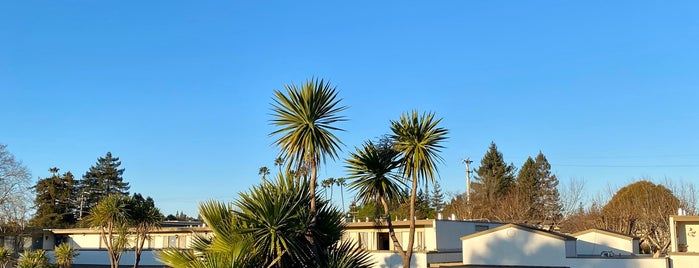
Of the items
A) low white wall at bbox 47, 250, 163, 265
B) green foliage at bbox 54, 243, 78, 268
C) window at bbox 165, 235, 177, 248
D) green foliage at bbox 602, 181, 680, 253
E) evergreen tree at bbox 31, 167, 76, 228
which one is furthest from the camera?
evergreen tree at bbox 31, 167, 76, 228

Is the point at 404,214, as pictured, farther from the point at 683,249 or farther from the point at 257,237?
the point at 257,237

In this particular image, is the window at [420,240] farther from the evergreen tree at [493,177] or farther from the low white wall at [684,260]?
the evergreen tree at [493,177]

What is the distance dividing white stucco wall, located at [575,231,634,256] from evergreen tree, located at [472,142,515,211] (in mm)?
39970

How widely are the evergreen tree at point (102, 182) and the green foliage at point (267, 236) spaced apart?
280ft

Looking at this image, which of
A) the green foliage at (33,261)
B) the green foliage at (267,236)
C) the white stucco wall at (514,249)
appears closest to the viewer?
the green foliage at (267,236)

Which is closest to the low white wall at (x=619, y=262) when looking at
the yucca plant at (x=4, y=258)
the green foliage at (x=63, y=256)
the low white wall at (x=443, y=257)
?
the low white wall at (x=443, y=257)

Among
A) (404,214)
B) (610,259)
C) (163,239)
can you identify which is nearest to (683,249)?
(610,259)

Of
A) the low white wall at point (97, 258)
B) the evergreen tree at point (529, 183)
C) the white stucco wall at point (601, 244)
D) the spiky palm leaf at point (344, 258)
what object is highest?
the evergreen tree at point (529, 183)

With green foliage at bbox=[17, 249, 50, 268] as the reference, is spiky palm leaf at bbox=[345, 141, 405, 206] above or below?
above

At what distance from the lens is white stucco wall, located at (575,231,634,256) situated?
34.4 meters

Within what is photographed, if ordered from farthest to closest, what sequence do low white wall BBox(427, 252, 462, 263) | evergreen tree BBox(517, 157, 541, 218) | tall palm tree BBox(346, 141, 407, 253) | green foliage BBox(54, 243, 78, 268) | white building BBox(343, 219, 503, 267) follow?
1. evergreen tree BBox(517, 157, 541, 218)
2. green foliage BBox(54, 243, 78, 268)
3. white building BBox(343, 219, 503, 267)
4. low white wall BBox(427, 252, 462, 263)
5. tall palm tree BBox(346, 141, 407, 253)

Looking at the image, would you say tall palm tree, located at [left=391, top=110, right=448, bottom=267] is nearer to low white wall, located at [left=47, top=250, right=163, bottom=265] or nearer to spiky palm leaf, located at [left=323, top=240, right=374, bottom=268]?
spiky palm leaf, located at [left=323, top=240, right=374, bottom=268]

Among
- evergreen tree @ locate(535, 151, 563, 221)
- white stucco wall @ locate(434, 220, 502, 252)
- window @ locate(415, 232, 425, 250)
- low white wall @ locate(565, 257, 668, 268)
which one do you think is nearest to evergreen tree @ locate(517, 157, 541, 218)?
evergreen tree @ locate(535, 151, 563, 221)

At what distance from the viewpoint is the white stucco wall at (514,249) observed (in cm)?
2872
